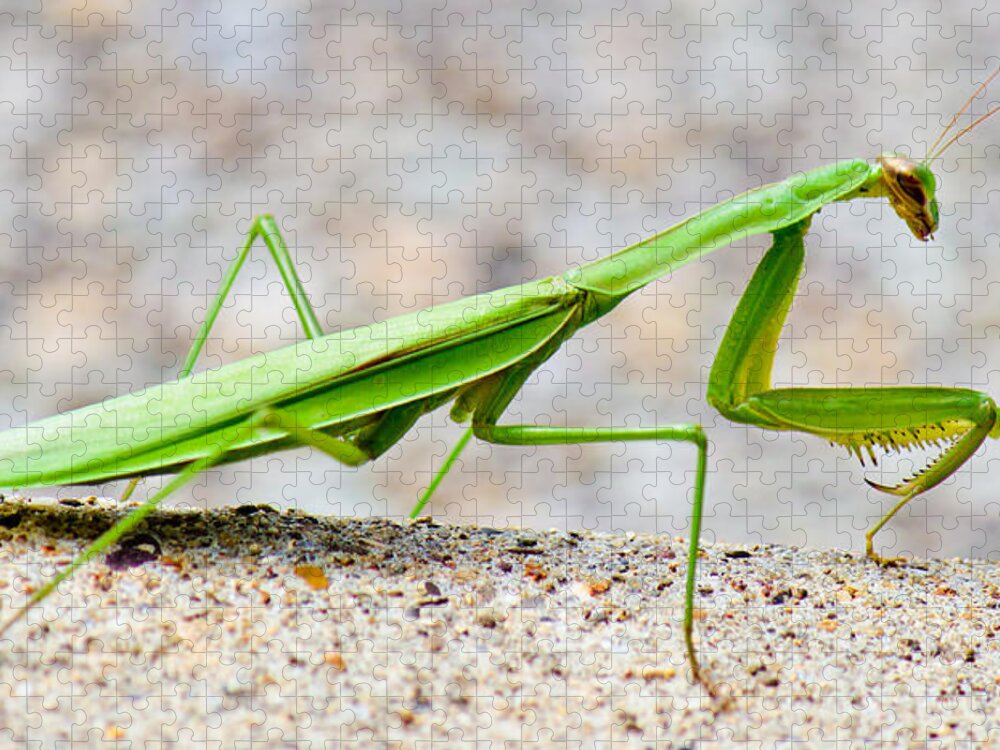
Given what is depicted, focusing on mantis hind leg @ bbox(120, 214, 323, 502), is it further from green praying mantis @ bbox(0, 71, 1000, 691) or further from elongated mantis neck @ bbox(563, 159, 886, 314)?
elongated mantis neck @ bbox(563, 159, 886, 314)

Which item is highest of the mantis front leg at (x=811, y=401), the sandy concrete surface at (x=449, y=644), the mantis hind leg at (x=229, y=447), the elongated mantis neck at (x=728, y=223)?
the elongated mantis neck at (x=728, y=223)

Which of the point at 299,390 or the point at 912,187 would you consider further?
the point at 912,187

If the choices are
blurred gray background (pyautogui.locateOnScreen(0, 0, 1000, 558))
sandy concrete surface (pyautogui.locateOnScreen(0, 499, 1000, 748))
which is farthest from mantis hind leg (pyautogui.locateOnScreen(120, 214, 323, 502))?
blurred gray background (pyautogui.locateOnScreen(0, 0, 1000, 558))

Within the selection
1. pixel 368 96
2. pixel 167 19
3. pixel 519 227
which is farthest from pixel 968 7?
pixel 167 19

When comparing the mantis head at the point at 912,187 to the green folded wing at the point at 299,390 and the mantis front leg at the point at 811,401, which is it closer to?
the mantis front leg at the point at 811,401

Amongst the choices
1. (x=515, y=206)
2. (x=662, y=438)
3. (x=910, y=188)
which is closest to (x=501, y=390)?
(x=662, y=438)

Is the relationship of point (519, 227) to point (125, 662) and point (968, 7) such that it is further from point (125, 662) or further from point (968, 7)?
point (125, 662)

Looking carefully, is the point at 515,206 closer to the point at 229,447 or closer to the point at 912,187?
the point at 912,187

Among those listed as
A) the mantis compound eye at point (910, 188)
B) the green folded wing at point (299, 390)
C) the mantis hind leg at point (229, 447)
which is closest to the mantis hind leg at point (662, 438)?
the green folded wing at point (299, 390)
